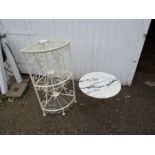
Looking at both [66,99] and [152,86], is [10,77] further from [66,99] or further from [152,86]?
[152,86]

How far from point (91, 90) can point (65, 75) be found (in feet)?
1.85

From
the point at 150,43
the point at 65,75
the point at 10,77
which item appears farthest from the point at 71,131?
the point at 150,43

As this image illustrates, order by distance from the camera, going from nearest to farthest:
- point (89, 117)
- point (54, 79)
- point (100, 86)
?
point (100, 86) < point (89, 117) < point (54, 79)

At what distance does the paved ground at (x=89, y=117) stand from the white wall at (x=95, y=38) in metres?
0.44

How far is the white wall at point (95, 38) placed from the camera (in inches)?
73.5

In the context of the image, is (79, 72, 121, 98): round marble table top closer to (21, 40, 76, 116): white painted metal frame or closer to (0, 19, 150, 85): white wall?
(21, 40, 76, 116): white painted metal frame

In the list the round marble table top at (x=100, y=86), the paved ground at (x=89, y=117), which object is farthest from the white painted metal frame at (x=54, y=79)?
the round marble table top at (x=100, y=86)

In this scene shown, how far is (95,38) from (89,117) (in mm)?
1154

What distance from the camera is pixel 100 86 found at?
1.67m

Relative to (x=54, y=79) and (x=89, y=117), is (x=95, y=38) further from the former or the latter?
(x=89, y=117)

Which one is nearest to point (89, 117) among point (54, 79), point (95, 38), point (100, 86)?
point (100, 86)

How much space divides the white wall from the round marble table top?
477 mm

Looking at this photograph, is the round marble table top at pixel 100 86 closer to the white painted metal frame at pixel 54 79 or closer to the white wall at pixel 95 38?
the white painted metal frame at pixel 54 79

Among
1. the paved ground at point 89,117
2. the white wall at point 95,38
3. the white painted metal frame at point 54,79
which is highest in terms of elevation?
the white wall at point 95,38
